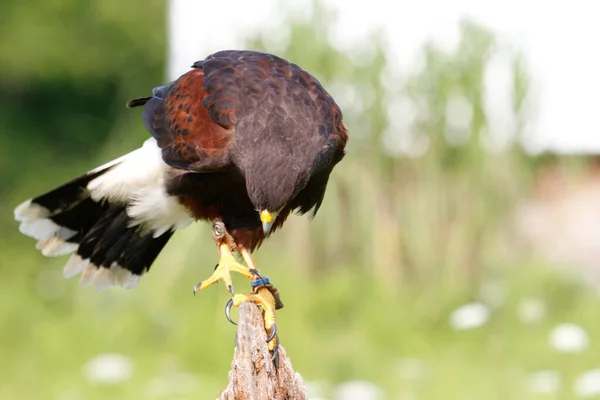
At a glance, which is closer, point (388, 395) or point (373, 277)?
point (388, 395)

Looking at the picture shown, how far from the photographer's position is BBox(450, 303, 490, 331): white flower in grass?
639 cm

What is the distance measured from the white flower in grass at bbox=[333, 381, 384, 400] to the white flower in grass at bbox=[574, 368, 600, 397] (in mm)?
1246

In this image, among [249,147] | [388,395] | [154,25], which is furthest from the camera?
[154,25]

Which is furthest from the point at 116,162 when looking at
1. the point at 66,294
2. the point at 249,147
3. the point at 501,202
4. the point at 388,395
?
the point at 66,294

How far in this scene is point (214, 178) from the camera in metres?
3.70

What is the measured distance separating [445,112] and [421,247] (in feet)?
3.51

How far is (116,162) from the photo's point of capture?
427 cm

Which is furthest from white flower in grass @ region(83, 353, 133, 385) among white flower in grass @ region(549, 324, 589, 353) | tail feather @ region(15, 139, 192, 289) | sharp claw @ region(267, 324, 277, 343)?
sharp claw @ region(267, 324, 277, 343)

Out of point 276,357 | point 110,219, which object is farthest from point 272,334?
point 110,219

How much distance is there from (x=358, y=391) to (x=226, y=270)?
7.65ft

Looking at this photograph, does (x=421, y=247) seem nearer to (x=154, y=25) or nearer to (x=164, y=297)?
(x=164, y=297)

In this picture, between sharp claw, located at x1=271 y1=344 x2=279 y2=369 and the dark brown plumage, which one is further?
the dark brown plumage

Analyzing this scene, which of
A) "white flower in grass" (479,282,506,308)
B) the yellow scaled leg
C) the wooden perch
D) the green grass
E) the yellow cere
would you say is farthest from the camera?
"white flower in grass" (479,282,506,308)

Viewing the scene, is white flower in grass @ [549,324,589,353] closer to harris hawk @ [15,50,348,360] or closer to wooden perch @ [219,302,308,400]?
harris hawk @ [15,50,348,360]
